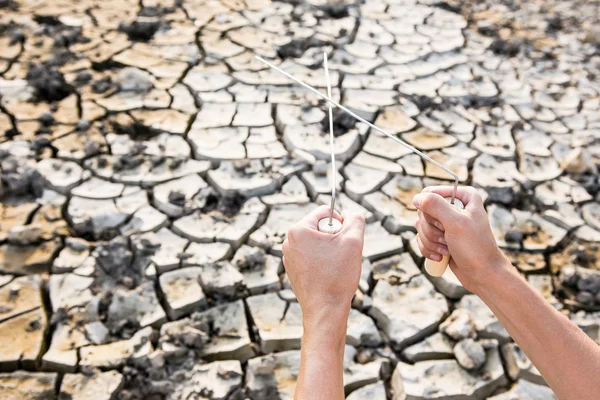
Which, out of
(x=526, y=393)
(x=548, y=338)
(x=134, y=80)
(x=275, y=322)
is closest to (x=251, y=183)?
(x=275, y=322)

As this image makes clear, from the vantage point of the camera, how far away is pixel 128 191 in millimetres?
2295

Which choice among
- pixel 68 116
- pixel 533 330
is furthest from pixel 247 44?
pixel 533 330

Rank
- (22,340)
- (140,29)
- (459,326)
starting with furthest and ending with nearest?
(140,29), (459,326), (22,340)

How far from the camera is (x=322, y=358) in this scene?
1078 millimetres

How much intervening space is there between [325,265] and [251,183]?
1252 mm

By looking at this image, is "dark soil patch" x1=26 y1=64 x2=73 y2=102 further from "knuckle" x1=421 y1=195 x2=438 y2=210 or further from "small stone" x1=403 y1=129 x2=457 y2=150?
"knuckle" x1=421 y1=195 x2=438 y2=210

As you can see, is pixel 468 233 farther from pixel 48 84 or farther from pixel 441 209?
pixel 48 84

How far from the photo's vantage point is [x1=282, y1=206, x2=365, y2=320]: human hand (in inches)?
45.0

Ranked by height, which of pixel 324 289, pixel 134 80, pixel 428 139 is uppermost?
pixel 324 289

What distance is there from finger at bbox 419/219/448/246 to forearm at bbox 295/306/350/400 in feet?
1.14

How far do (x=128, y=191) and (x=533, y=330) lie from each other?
1748mm

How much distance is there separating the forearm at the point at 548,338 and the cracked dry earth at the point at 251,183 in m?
0.54

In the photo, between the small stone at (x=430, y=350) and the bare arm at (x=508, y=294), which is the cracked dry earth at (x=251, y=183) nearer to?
the small stone at (x=430, y=350)

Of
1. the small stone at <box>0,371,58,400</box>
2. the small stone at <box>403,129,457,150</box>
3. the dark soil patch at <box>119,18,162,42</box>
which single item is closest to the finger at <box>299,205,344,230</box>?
the small stone at <box>0,371,58,400</box>
